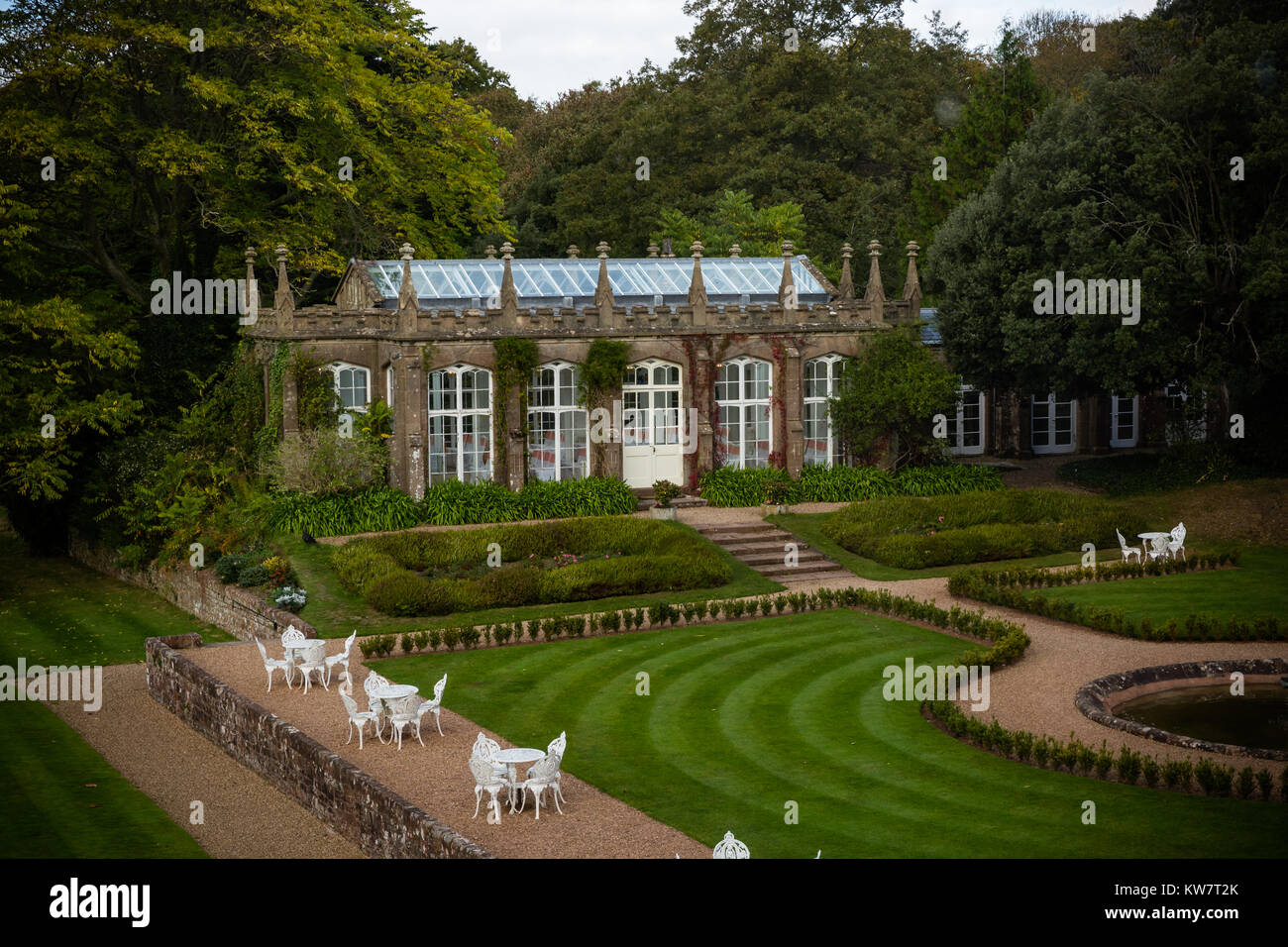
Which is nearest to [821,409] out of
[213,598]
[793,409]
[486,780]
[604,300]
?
[793,409]

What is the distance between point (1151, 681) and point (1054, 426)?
24318 mm

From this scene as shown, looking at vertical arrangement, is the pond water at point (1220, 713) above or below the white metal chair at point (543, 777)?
below

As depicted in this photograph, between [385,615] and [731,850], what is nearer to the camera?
[731,850]

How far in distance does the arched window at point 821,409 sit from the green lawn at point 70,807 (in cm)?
2177

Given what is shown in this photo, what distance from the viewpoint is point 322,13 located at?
40.9 meters

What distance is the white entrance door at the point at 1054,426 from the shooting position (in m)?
45.5

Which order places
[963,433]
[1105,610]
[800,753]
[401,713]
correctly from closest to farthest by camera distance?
[800,753] < [401,713] < [1105,610] < [963,433]

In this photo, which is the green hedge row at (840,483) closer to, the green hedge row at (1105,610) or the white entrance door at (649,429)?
the white entrance door at (649,429)

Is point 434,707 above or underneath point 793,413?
underneath

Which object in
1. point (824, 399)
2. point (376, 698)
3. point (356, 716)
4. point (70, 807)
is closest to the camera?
point (70, 807)

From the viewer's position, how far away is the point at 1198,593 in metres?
28.5

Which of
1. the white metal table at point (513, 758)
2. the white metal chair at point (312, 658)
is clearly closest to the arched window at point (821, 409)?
the white metal chair at point (312, 658)

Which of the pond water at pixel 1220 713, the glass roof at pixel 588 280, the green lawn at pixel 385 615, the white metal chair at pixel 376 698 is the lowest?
the pond water at pixel 1220 713

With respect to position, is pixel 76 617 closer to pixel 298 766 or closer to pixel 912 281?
pixel 298 766
